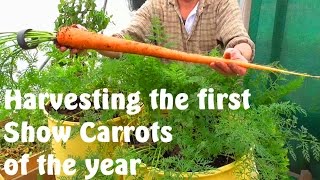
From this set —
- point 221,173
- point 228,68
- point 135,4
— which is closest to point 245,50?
point 228,68

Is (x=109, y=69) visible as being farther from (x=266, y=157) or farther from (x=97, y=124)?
(x=266, y=157)

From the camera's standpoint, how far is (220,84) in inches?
33.4

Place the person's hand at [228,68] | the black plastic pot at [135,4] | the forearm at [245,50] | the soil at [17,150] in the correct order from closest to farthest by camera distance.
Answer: the person's hand at [228,68] → the forearm at [245,50] → the soil at [17,150] → the black plastic pot at [135,4]

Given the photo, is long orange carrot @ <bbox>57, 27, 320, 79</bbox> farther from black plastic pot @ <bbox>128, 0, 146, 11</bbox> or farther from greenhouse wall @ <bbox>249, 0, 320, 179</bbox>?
black plastic pot @ <bbox>128, 0, 146, 11</bbox>

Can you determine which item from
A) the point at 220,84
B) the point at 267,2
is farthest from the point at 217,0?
the point at 220,84

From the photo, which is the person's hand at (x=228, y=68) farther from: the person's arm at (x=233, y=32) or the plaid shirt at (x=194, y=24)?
the plaid shirt at (x=194, y=24)

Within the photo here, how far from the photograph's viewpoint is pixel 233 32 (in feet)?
3.72

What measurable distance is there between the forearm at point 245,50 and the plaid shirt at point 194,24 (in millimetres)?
114

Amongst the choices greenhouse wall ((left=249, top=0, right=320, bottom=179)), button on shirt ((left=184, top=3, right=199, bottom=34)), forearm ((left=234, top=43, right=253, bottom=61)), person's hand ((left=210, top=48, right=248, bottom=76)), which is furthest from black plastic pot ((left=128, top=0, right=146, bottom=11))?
person's hand ((left=210, top=48, right=248, bottom=76))

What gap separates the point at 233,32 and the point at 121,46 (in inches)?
13.6

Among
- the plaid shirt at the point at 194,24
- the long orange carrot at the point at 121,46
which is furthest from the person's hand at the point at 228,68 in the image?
the plaid shirt at the point at 194,24

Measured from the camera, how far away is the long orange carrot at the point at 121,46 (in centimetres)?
89

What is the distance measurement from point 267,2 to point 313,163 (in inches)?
22.3

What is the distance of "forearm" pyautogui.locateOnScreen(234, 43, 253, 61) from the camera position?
41.4 inches
